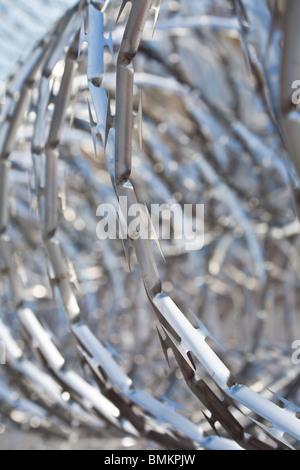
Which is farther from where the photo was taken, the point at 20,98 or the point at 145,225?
the point at 20,98

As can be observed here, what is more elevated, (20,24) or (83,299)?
(20,24)

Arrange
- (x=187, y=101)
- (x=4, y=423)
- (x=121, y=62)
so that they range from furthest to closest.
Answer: (x=187, y=101) → (x=4, y=423) → (x=121, y=62)

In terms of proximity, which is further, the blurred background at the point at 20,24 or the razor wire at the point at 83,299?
the blurred background at the point at 20,24

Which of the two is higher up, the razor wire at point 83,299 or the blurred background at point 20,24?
the blurred background at point 20,24

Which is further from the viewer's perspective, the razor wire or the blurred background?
the blurred background

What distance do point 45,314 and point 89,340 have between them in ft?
4.35

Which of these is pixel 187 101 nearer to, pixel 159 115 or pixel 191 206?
pixel 159 115

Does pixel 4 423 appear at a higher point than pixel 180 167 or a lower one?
lower

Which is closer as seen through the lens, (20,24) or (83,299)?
(83,299)

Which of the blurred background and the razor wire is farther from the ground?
the blurred background
